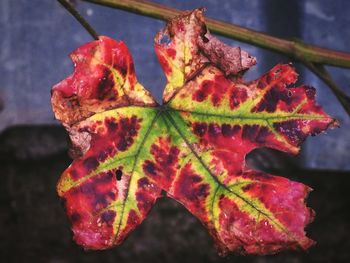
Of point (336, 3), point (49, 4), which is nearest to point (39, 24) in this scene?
point (49, 4)

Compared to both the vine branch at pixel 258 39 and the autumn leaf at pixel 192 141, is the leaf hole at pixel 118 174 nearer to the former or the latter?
the autumn leaf at pixel 192 141

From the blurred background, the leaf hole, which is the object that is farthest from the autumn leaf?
the blurred background

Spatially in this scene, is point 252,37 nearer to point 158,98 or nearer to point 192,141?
point 192,141

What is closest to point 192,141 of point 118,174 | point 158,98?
point 118,174

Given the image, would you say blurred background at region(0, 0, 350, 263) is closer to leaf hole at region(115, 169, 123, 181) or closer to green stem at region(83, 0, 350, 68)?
green stem at region(83, 0, 350, 68)

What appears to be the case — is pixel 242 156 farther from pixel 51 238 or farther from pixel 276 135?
pixel 51 238
